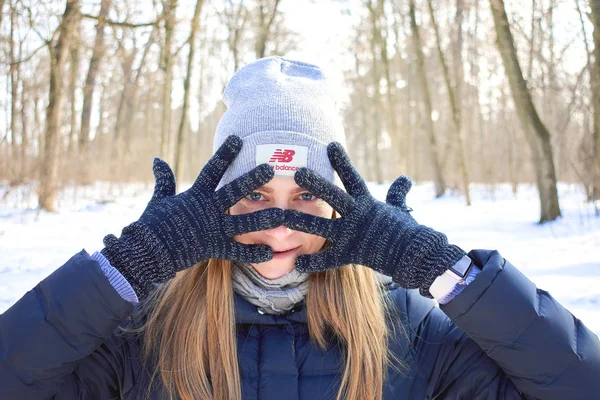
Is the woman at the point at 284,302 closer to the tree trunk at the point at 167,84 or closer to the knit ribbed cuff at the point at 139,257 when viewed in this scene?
the knit ribbed cuff at the point at 139,257

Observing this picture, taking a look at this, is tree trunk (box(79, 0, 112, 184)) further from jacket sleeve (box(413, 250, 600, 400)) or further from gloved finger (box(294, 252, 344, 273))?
jacket sleeve (box(413, 250, 600, 400))

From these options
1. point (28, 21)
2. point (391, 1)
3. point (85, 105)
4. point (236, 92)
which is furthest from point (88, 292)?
point (391, 1)

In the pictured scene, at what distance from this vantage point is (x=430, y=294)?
128cm

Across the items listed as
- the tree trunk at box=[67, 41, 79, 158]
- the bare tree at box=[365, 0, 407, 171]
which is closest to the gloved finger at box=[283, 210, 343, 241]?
the tree trunk at box=[67, 41, 79, 158]

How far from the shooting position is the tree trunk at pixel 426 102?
11.8 meters

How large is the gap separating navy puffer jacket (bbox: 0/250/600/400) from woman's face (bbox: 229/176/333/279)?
8.9 inches

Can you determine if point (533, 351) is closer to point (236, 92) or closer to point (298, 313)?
point (298, 313)

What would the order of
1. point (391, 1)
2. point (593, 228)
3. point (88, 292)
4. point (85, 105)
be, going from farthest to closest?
point (391, 1)
point (85, 105)
point (593, 228)
point (88, 292)

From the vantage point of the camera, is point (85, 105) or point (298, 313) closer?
point (298, 313)

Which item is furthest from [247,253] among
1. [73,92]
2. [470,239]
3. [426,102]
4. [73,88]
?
[73,92]

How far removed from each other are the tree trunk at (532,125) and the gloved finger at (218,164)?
241 inches

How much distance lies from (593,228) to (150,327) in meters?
5.83

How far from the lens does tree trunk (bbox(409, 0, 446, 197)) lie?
465 inches

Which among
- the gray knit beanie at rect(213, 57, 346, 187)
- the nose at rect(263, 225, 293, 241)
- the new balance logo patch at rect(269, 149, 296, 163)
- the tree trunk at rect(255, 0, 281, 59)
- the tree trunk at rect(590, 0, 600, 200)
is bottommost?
the nose at rect(263, 225, 293, 241)
